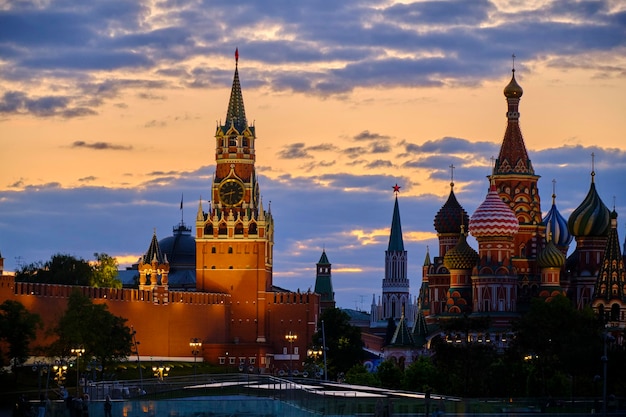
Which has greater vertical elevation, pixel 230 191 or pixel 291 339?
pixel 230 191

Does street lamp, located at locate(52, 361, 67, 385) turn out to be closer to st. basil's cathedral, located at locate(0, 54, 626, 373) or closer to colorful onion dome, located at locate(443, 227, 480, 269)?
st. basil's cathedral, located at locate(0, 54, 626, 373)

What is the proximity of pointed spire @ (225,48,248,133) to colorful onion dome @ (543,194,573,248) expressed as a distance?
29.1m

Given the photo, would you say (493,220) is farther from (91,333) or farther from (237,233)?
(91,333)

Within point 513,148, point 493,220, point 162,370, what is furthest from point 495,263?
point 162,370

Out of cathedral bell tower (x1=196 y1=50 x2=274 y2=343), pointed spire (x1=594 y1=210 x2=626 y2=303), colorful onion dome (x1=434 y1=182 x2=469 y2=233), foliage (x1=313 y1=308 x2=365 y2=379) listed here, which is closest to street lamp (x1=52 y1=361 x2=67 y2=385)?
foliage (x1=313 y1=308 x2=365 y2=379)

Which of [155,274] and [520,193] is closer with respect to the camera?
[520,193]

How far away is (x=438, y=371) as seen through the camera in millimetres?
113375

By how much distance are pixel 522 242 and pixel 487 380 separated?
4367 centimetres

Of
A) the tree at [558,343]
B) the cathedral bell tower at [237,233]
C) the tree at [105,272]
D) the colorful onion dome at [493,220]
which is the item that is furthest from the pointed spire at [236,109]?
the tree at [558,343]

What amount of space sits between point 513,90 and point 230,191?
28.6 m

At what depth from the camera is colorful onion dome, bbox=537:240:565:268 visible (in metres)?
144

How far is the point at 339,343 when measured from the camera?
151 meters

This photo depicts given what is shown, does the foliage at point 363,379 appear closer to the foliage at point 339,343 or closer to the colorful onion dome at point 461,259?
the foliage at point 339,343

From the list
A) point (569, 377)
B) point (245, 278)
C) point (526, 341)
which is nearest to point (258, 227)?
point (245, 278)
